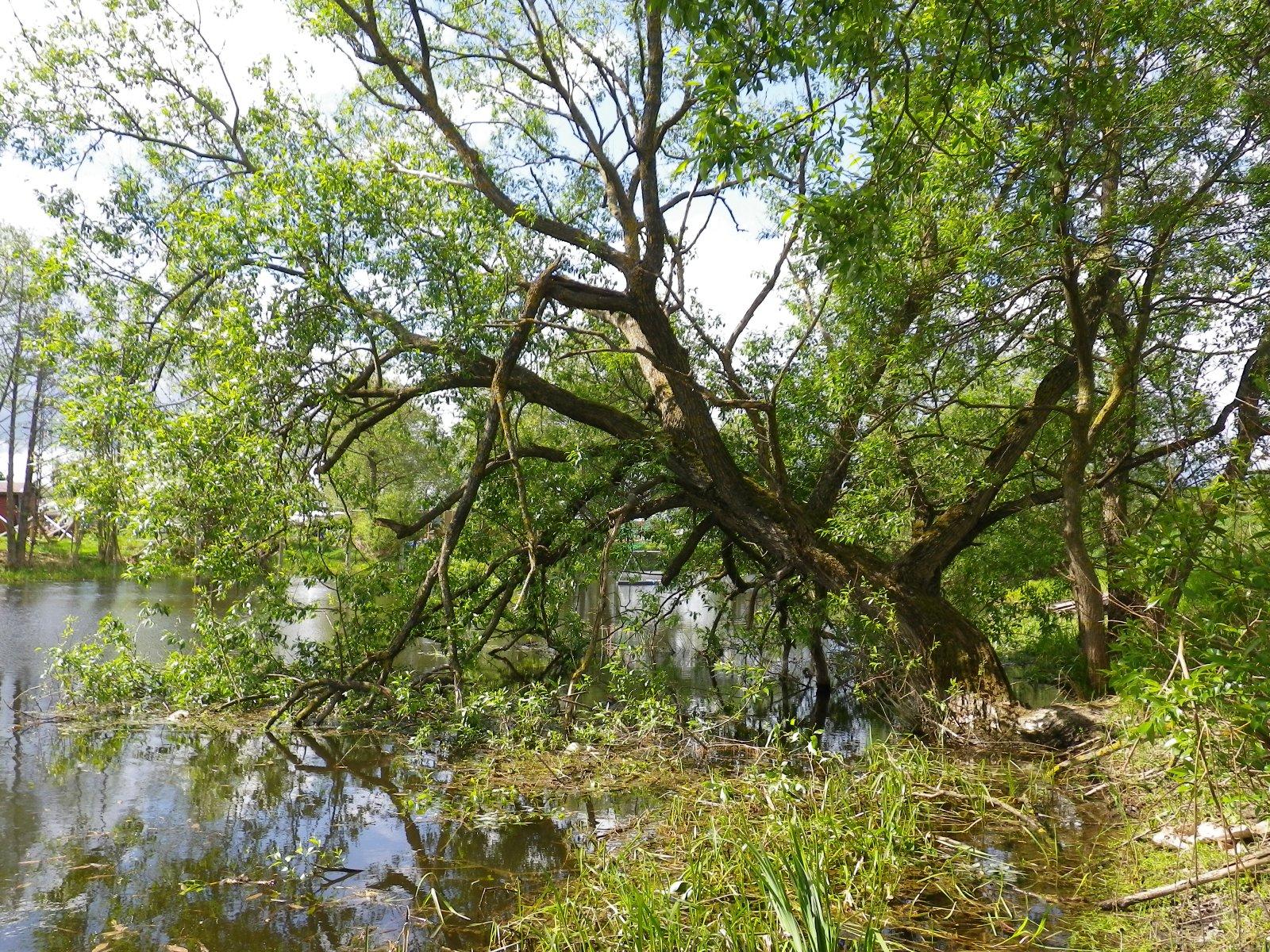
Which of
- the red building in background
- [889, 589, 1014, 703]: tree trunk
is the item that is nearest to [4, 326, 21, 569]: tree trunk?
the red building in background

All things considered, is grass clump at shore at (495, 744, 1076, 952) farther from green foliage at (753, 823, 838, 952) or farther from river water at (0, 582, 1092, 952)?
river water at (0, 582, 1092, 952)

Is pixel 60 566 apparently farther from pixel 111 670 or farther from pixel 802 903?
pixel 802 903

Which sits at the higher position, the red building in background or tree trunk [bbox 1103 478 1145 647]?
the red building in background

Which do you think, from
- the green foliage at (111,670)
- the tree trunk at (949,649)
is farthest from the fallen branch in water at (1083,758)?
the green foliage at (111,670)

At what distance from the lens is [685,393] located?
9023mm

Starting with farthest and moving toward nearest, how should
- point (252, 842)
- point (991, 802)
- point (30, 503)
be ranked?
point (30, 503)
point (991, 802)
point (252, 842)

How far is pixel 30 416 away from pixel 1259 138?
111 ft

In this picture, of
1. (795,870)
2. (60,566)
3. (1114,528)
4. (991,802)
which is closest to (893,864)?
(795,870)

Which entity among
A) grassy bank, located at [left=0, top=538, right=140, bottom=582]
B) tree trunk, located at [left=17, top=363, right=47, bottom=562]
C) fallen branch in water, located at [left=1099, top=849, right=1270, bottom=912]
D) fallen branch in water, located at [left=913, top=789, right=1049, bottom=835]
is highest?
tree trunk, located at [left=17, top=363, right=47, bottom=562]

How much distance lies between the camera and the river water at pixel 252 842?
181 inches

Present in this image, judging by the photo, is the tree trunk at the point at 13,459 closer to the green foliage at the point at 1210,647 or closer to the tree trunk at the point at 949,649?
the tree trunk at the point at 949,649

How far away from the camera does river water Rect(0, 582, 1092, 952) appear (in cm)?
460

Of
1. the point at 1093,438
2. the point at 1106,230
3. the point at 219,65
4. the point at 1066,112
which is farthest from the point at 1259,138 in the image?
the point at 219,65

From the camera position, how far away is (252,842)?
5902 millimetres
